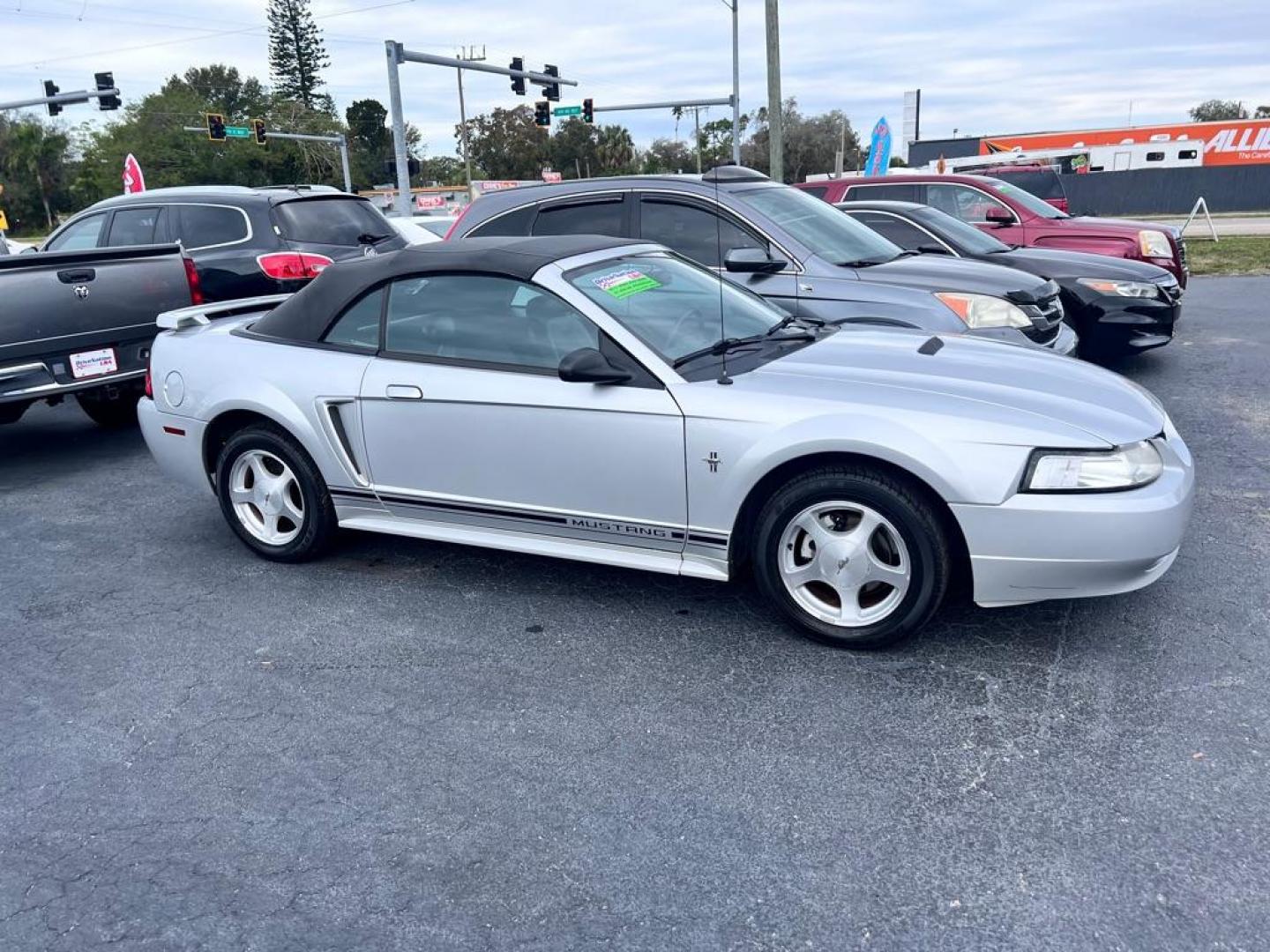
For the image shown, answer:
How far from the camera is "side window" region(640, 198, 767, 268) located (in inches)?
253

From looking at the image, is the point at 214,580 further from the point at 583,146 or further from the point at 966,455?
the point at 583,146

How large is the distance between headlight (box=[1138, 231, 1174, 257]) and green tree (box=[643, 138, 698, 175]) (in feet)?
246

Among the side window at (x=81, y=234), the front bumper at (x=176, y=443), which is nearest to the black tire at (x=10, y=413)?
the side window at (x=81, y=234)

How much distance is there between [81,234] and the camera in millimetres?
9258

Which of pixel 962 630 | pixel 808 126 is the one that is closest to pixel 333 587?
pixel 962 630

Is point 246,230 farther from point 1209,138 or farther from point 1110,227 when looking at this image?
point 1209,138

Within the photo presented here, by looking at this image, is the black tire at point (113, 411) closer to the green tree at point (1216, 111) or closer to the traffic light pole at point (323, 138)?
the traffic light pole at point (323, 138)

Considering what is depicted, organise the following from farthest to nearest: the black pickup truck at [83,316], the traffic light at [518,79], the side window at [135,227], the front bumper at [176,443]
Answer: the traffic light at [518,79] → the side window at [135,227] → the black pickup truck at [83,316] → the front bumper at [176,443]

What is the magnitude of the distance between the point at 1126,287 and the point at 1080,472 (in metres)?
5.42

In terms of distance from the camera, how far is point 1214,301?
41.1 feet

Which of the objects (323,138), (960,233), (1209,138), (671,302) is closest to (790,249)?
(671,302)

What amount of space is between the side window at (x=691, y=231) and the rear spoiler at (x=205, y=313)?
239 centimetres

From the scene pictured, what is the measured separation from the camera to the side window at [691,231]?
6.42 meters

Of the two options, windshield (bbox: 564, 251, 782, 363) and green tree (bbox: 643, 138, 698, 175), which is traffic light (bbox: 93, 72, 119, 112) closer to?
windshield (bbox: 564, 251, 782, 363)
